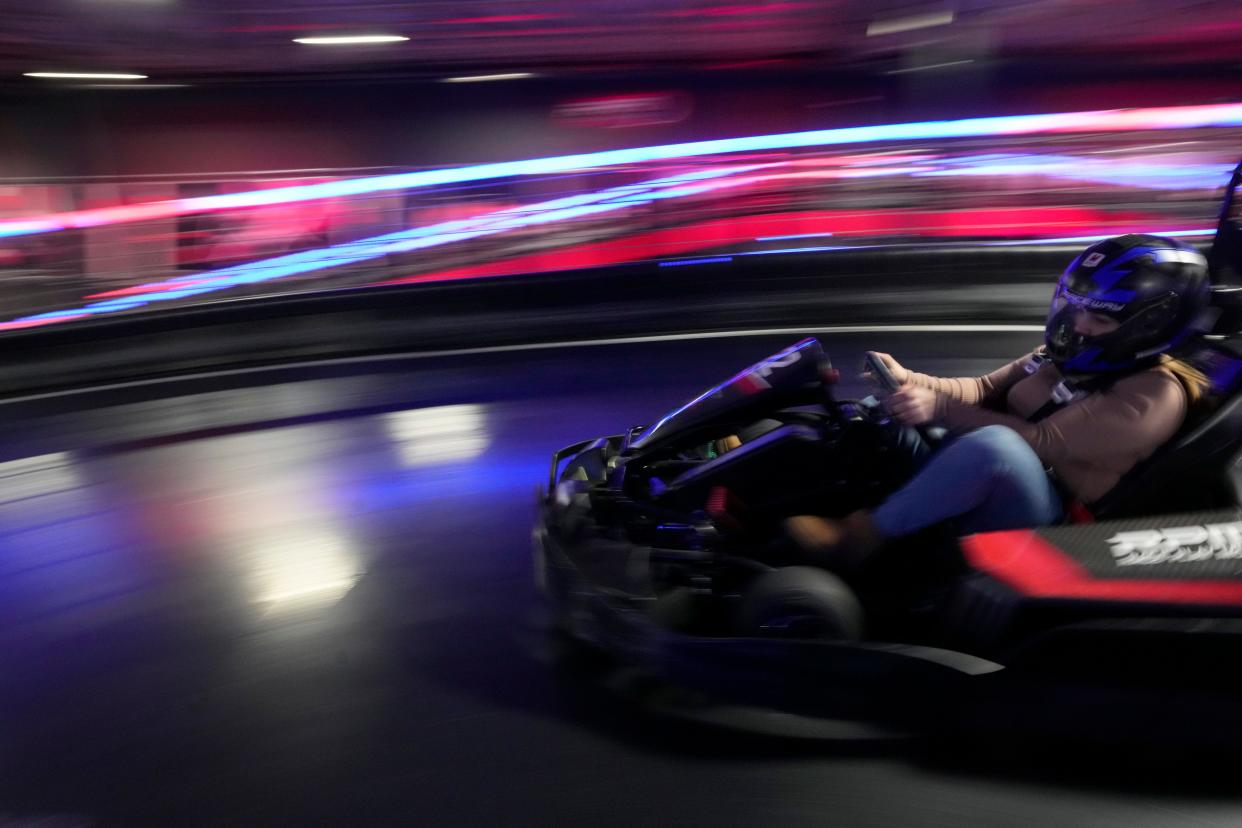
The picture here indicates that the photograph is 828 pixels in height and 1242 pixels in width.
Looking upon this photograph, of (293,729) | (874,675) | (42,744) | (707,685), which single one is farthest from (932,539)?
(42,744)

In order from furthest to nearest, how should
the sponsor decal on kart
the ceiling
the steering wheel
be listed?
the ceiling
the sponsor decal on kart
the steering wheel

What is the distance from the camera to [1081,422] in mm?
1577

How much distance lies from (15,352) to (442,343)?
183cm

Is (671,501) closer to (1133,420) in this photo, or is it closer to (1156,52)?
(1133,420)

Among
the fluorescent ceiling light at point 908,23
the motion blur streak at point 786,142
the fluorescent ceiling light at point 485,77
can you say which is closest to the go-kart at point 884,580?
the motion blur streak at point 786,142

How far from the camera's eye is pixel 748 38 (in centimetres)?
1005

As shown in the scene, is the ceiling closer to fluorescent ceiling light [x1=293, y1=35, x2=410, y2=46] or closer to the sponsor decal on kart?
fluorescent ceiling light [x1=293, y1=35, x2=410, y2=46]

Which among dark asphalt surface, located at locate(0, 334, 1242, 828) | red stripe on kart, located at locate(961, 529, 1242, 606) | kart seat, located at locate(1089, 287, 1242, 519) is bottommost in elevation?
dark asphalt surface, located at locate(0, 334, 1242, 828)

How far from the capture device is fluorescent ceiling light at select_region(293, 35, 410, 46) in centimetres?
934

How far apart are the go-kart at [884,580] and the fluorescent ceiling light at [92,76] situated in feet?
27.5

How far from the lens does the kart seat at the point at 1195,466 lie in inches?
59.4

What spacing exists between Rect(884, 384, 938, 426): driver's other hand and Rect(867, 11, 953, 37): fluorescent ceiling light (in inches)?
318

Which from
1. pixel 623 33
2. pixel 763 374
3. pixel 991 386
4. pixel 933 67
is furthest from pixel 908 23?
pixel 763 374


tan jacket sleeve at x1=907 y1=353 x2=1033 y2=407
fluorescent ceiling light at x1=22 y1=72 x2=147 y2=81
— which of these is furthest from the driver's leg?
fluorescent ceiling light at x1=22 y1=72 x2=147 y2=81
